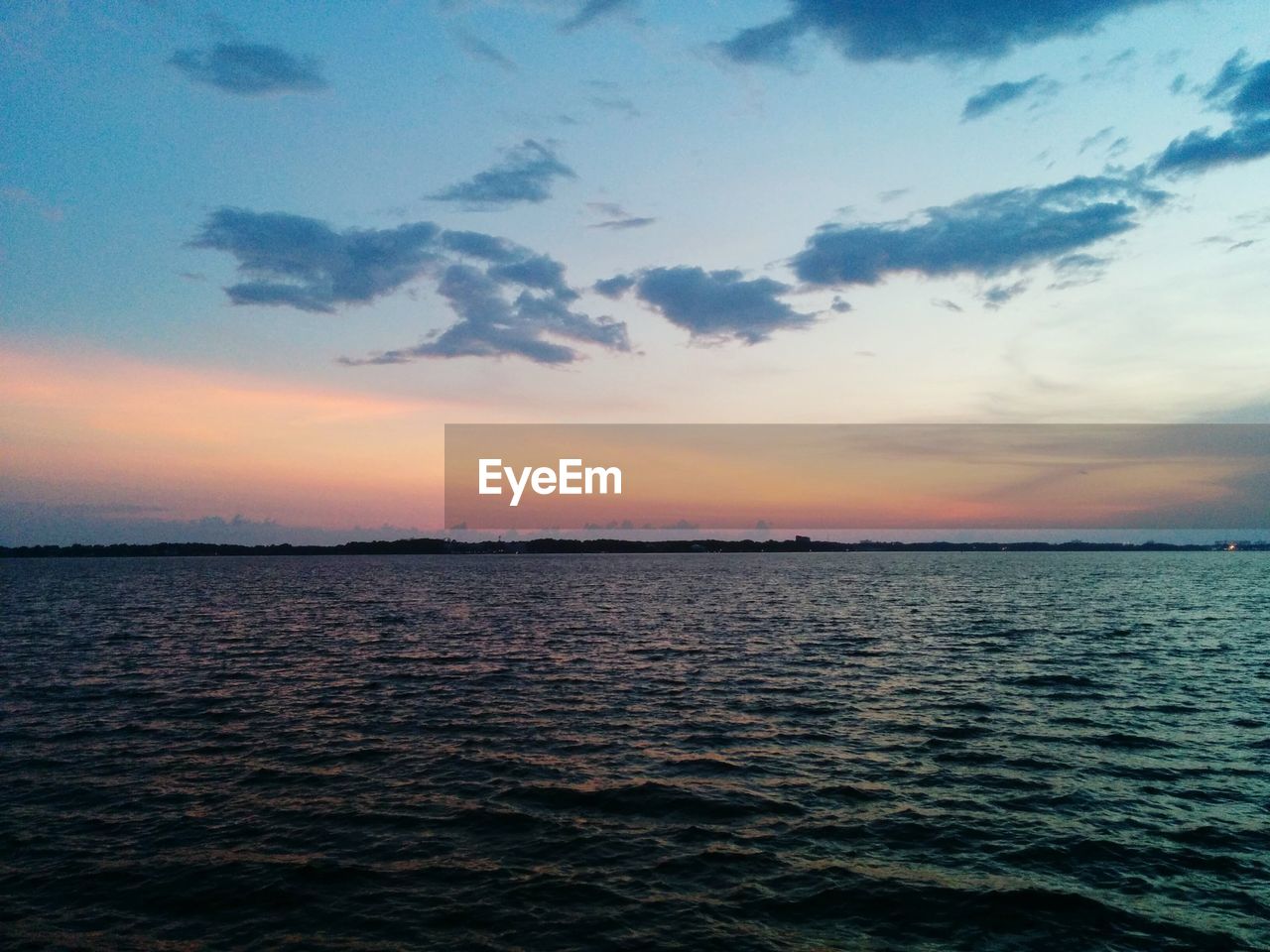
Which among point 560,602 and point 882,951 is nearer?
point 882,951

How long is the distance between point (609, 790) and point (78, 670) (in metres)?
36.0

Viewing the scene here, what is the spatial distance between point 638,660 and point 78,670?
30760 millimetres

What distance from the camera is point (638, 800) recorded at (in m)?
21.3

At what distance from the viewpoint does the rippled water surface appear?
15.1 metres

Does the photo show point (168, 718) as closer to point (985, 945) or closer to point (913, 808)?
point (913, 808)

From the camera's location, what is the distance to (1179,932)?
14570mm

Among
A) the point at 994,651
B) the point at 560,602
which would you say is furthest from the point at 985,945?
the point at 560,602

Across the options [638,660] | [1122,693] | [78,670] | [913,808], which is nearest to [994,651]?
[1122,693]

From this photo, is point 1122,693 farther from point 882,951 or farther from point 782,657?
point 882,951

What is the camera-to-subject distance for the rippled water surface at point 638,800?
49.5 ft

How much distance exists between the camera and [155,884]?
54.2 feet

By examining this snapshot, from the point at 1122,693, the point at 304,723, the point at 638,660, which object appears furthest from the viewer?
the point at 638,660

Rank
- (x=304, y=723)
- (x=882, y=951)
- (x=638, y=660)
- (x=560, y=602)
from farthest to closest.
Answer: (x=560, y=602) < (x=638, y=660) < (x=304, y=723) < (x=882, y=951)

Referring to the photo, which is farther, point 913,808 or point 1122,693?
point 1122,693
